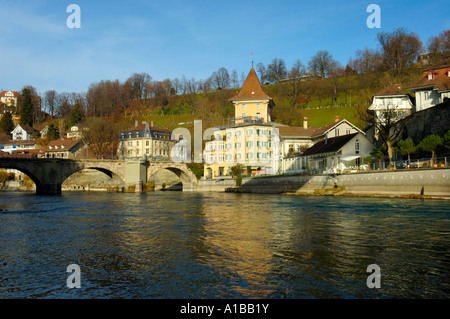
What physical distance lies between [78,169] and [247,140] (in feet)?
105

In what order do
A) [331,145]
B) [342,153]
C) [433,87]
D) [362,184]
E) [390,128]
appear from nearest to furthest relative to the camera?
[362,184]
[342,153]
[390,128]
[433,87]
[331,145]

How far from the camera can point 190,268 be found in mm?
11492

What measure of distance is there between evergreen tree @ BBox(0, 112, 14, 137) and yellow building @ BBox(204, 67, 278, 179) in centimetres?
9535

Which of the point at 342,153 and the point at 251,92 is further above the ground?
the point at 251,92

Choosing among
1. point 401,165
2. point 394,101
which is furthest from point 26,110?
point 401,165

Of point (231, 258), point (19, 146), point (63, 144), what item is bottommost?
point (231, 258)

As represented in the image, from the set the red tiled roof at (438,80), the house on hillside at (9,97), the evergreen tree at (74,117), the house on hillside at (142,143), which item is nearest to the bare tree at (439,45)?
the red tiled roof at (438,80)

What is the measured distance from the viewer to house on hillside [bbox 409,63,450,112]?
177 feet

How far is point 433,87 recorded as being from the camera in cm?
5600

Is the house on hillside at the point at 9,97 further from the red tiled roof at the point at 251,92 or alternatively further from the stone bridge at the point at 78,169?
the red tiled roof at the point at 251,92

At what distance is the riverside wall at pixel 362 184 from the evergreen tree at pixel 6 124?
4430 inches

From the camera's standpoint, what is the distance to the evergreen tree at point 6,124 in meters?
143

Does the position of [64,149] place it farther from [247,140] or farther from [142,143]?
[247,140]
